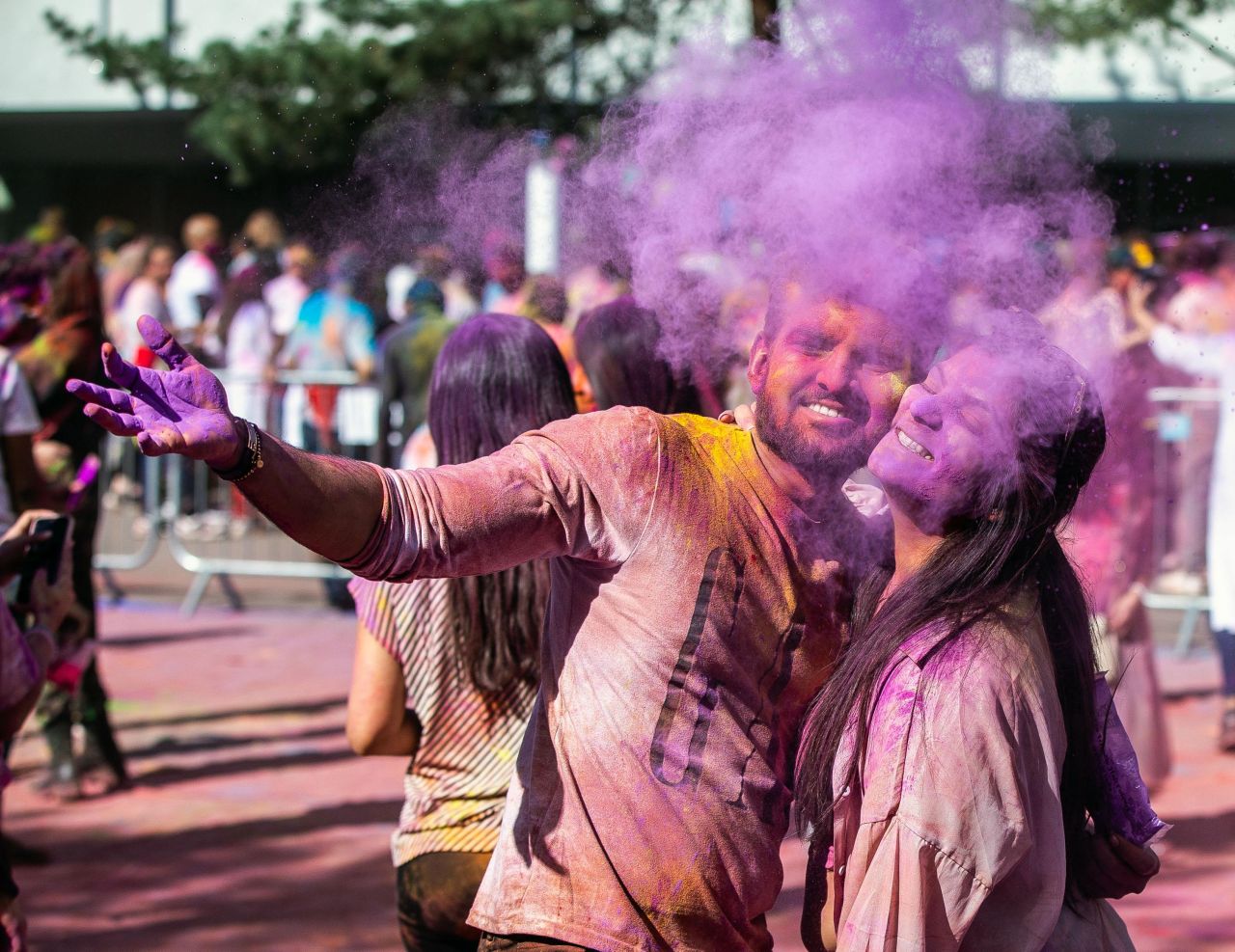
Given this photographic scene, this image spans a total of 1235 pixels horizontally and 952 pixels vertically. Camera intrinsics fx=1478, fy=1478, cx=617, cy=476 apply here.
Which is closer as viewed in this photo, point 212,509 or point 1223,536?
point 1223,536

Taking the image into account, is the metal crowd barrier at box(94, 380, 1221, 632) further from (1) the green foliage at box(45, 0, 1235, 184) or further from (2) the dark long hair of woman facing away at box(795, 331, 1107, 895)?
(2) the dark long hair of woman facing away at box(795, 331, 1107, 895)

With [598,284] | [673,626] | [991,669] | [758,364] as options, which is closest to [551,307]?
[598,284]

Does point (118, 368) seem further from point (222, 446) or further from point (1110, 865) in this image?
point (1110, 865)

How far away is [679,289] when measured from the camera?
2965 millimetres

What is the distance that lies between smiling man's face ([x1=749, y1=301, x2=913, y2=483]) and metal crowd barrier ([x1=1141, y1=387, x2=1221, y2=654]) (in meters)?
5.94

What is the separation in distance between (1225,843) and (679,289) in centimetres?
372

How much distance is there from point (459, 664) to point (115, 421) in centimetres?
137

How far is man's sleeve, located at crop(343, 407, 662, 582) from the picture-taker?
198 cm

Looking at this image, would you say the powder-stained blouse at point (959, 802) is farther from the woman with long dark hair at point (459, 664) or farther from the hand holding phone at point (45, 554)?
the hand holding phone at point (45, 554)

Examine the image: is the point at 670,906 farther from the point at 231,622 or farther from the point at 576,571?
the point at 231,622

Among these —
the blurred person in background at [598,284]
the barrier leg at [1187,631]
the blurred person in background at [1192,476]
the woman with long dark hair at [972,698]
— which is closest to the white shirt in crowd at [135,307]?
the blurred person in background at [598,284]

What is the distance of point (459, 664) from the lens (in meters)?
3.04

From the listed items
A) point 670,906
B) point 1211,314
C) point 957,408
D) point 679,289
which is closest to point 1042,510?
point 957,408

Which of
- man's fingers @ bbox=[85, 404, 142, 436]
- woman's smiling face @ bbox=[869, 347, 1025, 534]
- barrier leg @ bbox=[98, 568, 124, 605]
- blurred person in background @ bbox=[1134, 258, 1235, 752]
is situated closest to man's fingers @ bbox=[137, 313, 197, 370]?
man's fingers @ bbox=[85, 404, 142, 436]
